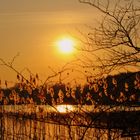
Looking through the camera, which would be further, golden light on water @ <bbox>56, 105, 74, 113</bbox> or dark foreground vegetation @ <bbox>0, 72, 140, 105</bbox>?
golden light on water @ <bbox>56, 105, 74, 113</bbox>

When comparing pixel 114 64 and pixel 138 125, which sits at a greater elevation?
pixel 114 64

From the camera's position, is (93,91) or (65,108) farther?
(93,91)

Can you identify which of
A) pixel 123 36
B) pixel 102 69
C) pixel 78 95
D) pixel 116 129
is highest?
pixel 123 36

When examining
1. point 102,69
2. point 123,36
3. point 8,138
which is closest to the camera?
point 102,69

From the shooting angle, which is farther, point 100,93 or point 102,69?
point 102,69

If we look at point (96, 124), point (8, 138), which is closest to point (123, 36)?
point (96, 124)

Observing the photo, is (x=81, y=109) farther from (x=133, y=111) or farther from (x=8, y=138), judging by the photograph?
(x=8, y=138)

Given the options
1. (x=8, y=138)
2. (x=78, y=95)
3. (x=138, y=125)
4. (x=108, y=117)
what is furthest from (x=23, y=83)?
(x=8, y=138)

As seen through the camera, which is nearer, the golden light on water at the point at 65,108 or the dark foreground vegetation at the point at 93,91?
the dark foreground vegetation at the point at 93,91

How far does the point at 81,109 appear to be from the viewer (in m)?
6.40

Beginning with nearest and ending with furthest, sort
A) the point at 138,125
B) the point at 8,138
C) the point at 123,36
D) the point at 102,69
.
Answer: the point at 138,125 → the point at 102,69 → the point at 123,36 → the point at 8,138

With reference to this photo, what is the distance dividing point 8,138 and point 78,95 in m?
5.05

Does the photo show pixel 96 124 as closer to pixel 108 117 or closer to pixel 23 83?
pixel 108 117

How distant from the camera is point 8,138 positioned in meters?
11.8
